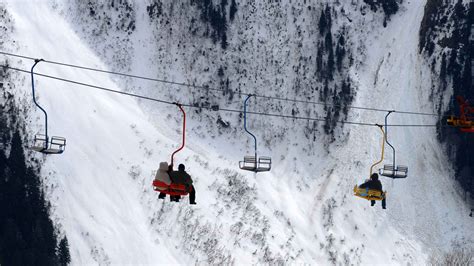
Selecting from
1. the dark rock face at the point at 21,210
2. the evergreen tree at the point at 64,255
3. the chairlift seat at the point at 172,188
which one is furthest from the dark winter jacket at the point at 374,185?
the dark rock face at the point at 21,210

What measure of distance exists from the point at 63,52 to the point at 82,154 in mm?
17660

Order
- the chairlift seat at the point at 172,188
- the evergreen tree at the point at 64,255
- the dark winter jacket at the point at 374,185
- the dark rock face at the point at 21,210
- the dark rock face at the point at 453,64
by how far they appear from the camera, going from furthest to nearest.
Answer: the dark rock face at the point at 453,64 → the dark rock face at the point at 21,210 → the evergreen tree at the point at 64,255 → the dark winter jacket at the point at 374,185 → the chairlift seat at the point at 172,188

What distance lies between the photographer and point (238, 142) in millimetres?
97375

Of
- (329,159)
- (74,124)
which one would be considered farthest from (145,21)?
(329,159)

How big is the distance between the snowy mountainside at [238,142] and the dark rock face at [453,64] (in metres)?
1.38

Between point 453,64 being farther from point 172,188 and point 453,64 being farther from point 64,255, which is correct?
point 172,188

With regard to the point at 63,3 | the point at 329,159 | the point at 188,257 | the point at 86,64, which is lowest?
the point at 188,257

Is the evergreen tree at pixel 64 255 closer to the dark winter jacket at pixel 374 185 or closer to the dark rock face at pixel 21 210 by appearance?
the dark rock face at pixel 21 210

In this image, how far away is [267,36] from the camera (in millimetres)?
103938

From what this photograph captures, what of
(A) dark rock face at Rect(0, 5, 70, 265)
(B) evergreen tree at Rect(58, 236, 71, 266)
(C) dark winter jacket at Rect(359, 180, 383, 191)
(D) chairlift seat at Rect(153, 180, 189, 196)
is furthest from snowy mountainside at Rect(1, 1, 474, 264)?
(D) chairlift seat at Rect(153, 180, 189, 196)

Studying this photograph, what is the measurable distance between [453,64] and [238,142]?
2446 cm

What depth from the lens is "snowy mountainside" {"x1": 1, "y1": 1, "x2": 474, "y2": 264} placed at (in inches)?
3260

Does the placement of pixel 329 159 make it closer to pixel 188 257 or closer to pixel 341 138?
pixel 341 138

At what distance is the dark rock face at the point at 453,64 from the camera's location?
3568 inches
